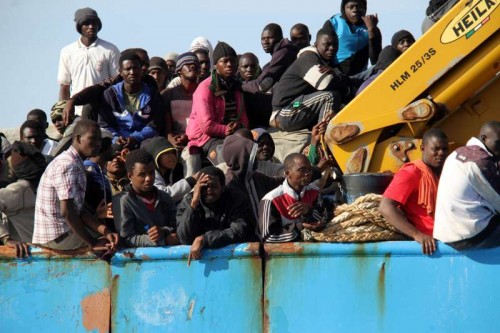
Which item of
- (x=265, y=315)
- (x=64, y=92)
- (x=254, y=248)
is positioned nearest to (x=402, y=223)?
(x=254, y=248)

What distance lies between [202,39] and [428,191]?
6977 mm

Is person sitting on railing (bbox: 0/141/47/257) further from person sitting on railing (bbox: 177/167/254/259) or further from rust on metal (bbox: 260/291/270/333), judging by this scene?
rust on metal (bbox: 260/291/270/333)

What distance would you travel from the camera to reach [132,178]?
27.6ft

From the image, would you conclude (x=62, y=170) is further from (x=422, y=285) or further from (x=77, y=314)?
(x=422, y=285)

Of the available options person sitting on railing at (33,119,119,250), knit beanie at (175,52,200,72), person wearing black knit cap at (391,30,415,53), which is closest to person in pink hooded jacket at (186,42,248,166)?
knit beanie at (175,52,200,72)

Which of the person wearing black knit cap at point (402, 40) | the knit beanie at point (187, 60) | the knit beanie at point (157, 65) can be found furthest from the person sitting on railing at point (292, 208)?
the knit beanie at point (157, 65)

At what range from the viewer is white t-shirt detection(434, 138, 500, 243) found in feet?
23.5

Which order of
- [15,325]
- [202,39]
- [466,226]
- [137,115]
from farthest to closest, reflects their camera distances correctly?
1. [202,39]
2. [137,115]
3. [15,325]
4. [466,226]

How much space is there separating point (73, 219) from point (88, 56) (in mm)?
4294

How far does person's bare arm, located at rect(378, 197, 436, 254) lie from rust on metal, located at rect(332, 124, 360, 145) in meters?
0.97

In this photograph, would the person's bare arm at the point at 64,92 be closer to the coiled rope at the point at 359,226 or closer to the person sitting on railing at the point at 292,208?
the person sitting on railing at the point at 292,208

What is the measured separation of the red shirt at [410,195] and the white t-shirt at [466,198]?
0.29 m

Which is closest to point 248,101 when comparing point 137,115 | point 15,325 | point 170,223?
point 137,115

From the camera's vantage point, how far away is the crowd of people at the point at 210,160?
24.6 ft
